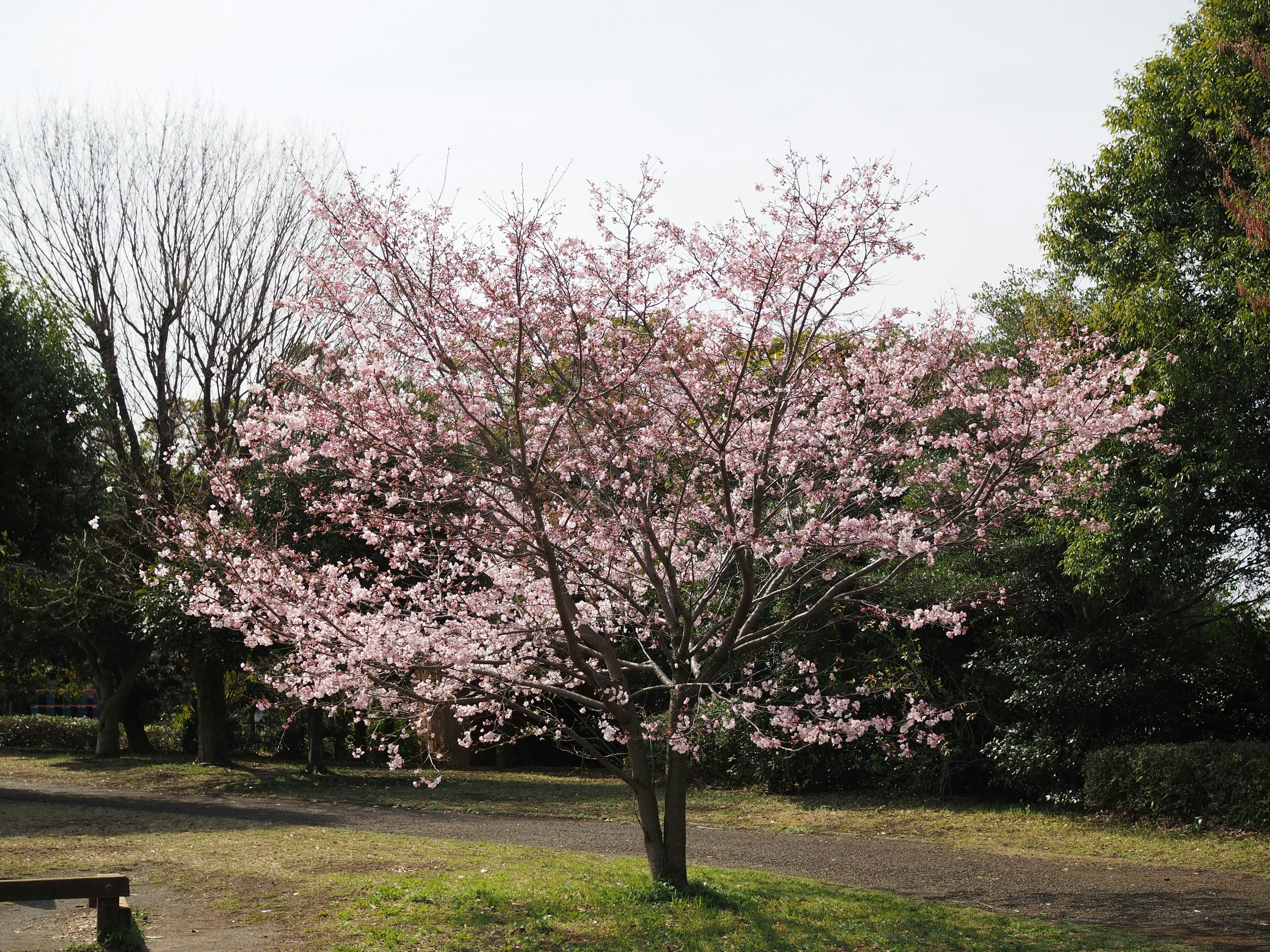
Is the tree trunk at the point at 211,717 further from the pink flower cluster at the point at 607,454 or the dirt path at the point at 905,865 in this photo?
the pink flower cluster at the point at 607,454

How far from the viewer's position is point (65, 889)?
527cm

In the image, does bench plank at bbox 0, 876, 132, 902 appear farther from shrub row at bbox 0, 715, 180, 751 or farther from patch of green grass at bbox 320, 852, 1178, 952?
shrub row at bbox 0, 715, 180, 751

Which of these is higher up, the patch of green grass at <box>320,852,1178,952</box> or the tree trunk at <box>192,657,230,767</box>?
the tree trunk at <box>192,657,230,767</box>

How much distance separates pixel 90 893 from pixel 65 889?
0.16m

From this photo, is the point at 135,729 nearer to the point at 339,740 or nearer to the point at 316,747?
the point at 339,740

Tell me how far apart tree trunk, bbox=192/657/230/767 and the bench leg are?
11.7 metres

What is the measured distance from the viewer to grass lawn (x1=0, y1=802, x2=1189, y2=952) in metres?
5.90

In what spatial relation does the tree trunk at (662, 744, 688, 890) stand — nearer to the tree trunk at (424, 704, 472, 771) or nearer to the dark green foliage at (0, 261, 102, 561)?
the dark green foliage at (0, 261, 102, 561)

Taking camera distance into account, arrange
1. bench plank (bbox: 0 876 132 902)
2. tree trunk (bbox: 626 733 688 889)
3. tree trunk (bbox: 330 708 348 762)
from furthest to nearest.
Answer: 1. tree trunk (bbox: 330 708 348 762)
2. tree trunk (bbox: 626 733 688 889)
3. bench plank (bbox: 0 876 132 902)

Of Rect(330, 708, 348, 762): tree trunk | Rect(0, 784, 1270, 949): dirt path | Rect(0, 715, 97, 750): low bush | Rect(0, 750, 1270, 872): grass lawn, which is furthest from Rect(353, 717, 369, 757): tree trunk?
Rect(0, 784, 1270, 949): dirt path

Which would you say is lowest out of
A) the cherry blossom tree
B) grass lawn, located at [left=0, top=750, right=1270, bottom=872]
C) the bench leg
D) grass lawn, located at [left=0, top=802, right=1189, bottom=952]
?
grass lawn, located at [left=0, top=750, right=1270, bottom=872]

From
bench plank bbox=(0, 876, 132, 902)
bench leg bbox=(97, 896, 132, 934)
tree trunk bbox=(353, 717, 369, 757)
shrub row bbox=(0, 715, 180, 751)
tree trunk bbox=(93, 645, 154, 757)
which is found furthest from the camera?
shrub row bbox=(0, 715, 180, 751)

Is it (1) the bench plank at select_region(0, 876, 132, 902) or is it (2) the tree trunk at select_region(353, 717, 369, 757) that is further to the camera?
(2) the tree trunk at select_region(353, 717, 369, 757)

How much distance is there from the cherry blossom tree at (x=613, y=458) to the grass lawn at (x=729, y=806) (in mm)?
4880
